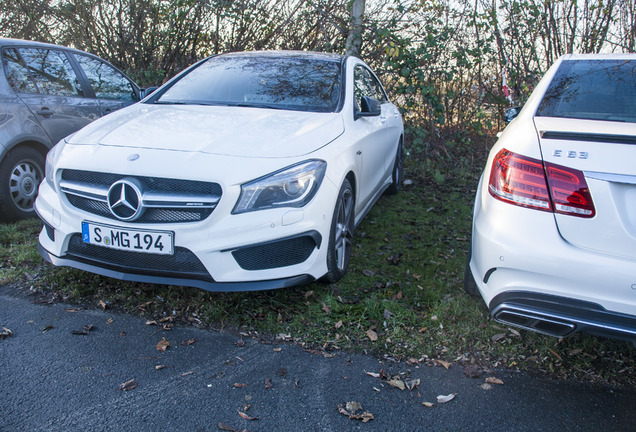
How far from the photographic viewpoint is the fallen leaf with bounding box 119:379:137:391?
94.8 inches

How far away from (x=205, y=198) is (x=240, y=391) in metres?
A: 0.99

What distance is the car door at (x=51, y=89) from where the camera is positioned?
4.66 metres

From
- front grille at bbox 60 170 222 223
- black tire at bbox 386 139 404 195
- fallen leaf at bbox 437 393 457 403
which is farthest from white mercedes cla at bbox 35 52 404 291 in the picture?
black tire at bbox 386 139 404 195

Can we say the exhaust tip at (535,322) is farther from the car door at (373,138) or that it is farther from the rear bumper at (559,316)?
the car door at (373,138)

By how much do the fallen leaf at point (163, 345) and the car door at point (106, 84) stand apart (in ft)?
11.2

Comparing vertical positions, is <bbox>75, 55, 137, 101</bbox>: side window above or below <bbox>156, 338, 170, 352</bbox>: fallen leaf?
above

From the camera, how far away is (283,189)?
113 inches

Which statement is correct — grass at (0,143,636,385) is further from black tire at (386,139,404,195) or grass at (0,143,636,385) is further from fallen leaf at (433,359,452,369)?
black tire at (386,139,404,195)

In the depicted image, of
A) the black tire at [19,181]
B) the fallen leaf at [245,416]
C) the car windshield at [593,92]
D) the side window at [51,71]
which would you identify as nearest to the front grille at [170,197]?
the fallen leaf at [245,416]

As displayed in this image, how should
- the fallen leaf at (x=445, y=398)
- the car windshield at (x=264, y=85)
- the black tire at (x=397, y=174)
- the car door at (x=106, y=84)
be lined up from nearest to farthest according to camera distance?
the fallen leaf at (x=445, y=398) → the car windshield at (x=264, y=85) → the car door at (x=106, y=84) → the black tire at (x=397, y=174)

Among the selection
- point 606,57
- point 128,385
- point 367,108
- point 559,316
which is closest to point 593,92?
point 606,57

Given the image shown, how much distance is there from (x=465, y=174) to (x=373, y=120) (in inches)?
136

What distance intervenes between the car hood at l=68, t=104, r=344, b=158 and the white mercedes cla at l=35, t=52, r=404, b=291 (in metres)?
0.01

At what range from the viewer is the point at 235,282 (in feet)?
9.41
